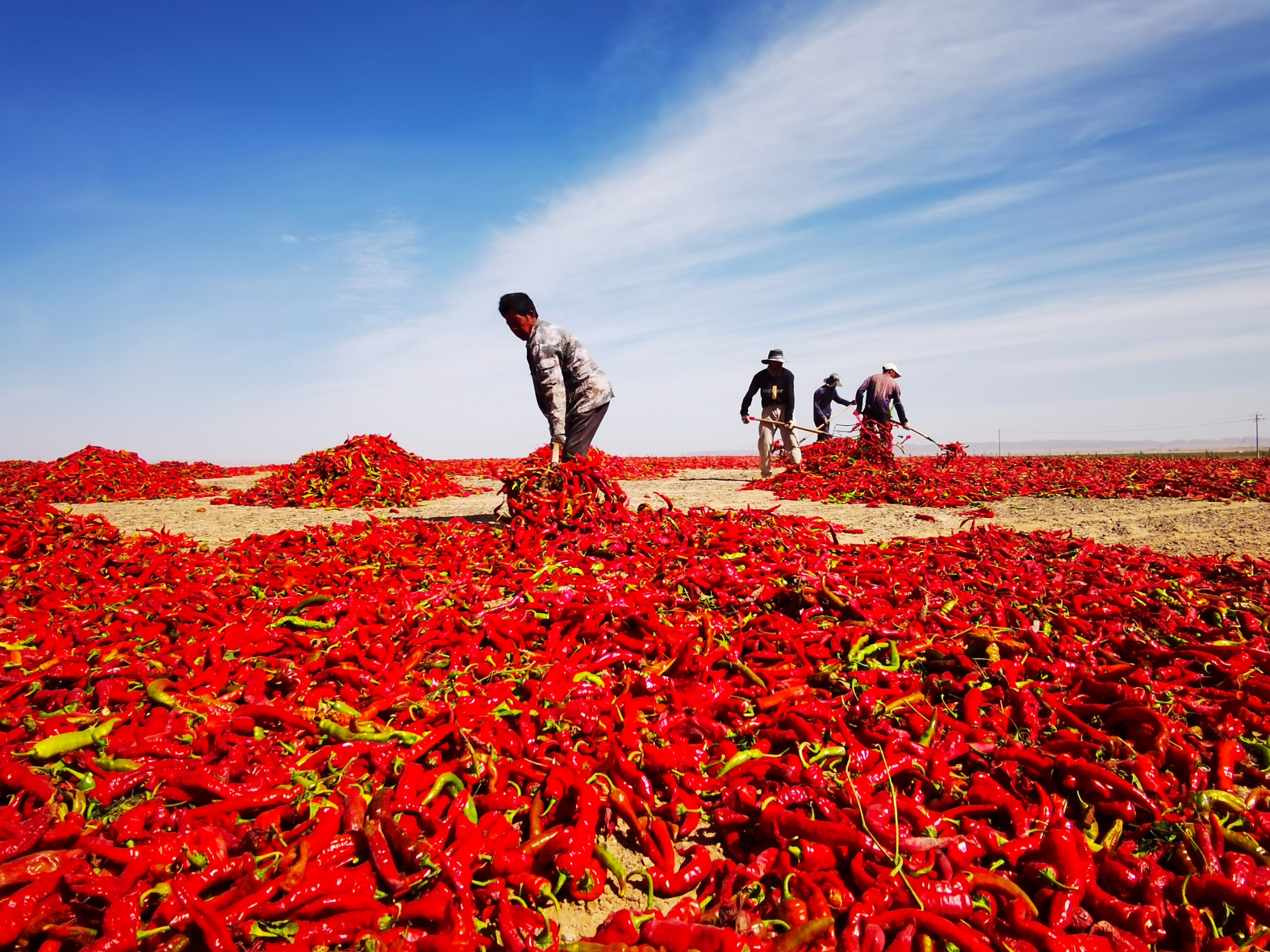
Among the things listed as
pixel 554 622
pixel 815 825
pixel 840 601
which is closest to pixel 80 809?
pixel 554 622

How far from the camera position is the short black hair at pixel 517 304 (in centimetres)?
928

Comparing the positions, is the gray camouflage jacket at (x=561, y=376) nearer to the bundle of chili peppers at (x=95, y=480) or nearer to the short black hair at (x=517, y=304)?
the short black hair at (x=517, y=304)

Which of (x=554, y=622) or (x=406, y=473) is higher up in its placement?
(x=406, y=473)

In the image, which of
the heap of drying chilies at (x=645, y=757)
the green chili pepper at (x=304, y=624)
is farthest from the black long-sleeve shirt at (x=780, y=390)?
the green chili pepper at (x=304, y=624)

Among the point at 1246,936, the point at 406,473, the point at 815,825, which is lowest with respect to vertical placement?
the point at 1246,936

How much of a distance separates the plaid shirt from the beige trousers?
200 centimetres

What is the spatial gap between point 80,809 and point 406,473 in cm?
1242

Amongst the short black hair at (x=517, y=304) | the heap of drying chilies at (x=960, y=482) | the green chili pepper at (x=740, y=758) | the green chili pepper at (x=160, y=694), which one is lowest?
the green chili pepper at (x=740, y=758)

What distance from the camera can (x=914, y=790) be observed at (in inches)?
159

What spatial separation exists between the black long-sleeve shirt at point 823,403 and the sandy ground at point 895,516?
20.2ft

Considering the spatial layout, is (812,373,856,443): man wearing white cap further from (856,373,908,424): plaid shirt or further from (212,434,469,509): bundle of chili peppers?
(212,434,469,509): bundle of chili peppers

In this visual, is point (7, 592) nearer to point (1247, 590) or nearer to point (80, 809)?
point (80, 809)

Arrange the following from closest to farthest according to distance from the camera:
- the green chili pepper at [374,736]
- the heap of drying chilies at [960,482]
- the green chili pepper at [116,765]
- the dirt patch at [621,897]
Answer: the dirt patch at [621,897], the green chili pepper at [116,765], the green chili pepper at [374,736], the heap of drying chilies at [960,482]

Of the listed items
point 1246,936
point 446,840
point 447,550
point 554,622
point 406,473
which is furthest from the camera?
point 406,473
